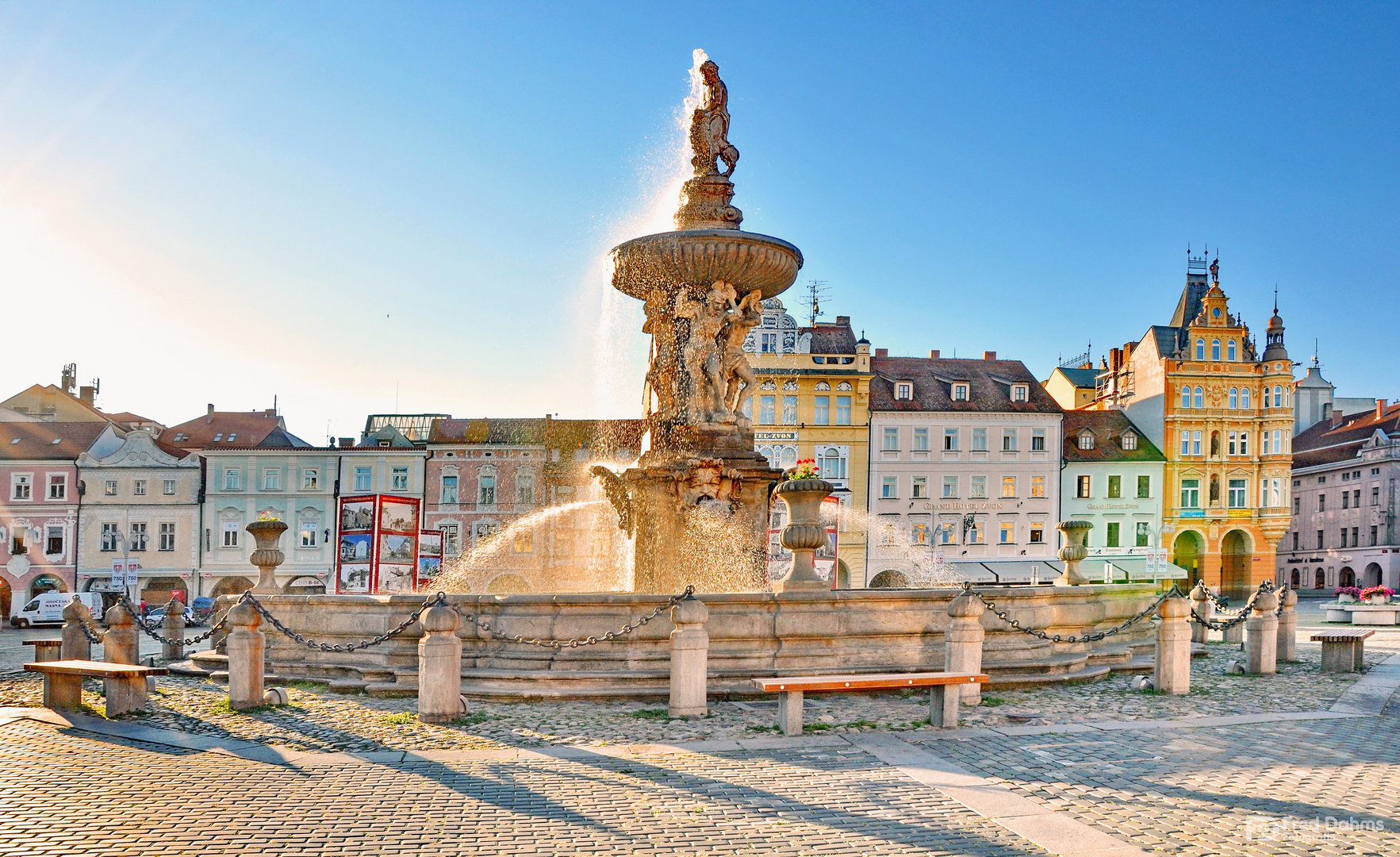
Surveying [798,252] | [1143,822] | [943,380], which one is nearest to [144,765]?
[1143,822]

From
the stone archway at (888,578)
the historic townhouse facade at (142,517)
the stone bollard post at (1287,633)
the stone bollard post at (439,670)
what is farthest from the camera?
the historic townhouse facade at (142,517)

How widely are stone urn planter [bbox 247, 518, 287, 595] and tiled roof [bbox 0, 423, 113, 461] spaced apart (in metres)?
40.0

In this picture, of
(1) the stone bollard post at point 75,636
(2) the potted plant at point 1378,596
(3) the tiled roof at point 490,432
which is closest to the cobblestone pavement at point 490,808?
(1) the stone bollard post at point 75,636

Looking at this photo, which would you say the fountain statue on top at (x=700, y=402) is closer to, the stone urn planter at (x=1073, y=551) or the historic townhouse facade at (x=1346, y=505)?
the stone urn planter at (x=1073, y=551)

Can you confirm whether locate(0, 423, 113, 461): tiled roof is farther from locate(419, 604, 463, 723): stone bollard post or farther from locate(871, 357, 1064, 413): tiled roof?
locate(419, 604, 463, 723): stone bollard post

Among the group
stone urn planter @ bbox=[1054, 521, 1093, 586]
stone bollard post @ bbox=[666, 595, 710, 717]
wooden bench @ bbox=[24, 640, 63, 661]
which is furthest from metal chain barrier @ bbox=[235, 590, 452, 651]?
stone urn planter @ bbox=[1054, 521, 1093, 586]

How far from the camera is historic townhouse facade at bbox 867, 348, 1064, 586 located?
48375 mm

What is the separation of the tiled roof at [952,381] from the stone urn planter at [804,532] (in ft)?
121

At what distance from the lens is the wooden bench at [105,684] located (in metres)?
9.73

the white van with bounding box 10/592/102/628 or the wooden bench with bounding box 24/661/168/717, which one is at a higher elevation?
the wooden bench with bounding box 24/661/168/717

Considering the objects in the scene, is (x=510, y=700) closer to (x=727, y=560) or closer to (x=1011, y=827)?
(x=727, y=560)

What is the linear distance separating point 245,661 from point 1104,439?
156 ft

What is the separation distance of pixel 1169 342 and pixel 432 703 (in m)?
50.2

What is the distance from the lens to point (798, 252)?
14.4 meters
